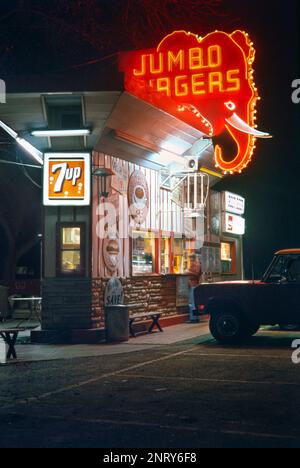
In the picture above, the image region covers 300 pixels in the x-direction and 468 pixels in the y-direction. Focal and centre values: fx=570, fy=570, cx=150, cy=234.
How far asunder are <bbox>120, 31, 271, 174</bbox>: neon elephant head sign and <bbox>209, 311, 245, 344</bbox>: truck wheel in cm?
600

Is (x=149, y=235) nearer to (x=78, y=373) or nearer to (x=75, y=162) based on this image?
(x=75, y=162)

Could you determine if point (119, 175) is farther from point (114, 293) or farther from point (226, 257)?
point (226, 257)

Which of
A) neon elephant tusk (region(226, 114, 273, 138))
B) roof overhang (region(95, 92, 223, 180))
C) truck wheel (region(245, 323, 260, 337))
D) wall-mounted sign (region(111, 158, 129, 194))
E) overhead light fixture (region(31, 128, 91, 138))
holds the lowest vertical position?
truck wheel (region(245, 323, 260, 337))

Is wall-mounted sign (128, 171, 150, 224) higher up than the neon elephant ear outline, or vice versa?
the neon elephant ear outline

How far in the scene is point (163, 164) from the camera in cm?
1739

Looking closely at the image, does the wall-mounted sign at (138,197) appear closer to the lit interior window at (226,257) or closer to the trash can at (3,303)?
the trash can at (3,303)

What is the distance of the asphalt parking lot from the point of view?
18.7ft

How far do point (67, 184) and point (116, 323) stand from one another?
12.0 feet

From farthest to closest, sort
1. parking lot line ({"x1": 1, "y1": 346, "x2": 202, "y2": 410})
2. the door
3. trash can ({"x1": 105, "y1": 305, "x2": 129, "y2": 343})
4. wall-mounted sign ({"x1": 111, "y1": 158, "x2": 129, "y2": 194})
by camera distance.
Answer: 1. wall-mounted sign ({"x1": 111, "y1": 158, "x2": 129, "y2": 194})
2. trash can ({"x1": 105, "y1": 305, "x2": 129, "y2": 343})
3. the door
4. parking lot line ({"x1": 1, "y1": 346, "x2": 202, "y2": 410})

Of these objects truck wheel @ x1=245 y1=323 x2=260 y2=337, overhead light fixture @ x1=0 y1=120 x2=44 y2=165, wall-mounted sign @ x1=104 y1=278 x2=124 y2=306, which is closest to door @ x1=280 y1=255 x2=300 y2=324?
truck wheel @ x1=245 y1=323 x2=260 y2=337

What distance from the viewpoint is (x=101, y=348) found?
13.0 m

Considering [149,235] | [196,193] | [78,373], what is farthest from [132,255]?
[78,373]

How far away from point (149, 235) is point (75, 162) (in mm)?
3869

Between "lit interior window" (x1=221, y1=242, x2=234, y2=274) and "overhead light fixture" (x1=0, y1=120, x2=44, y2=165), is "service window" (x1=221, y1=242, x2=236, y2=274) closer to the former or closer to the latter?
"lit interior window" (x1=221, y1=242, x2=234, y2=274)
